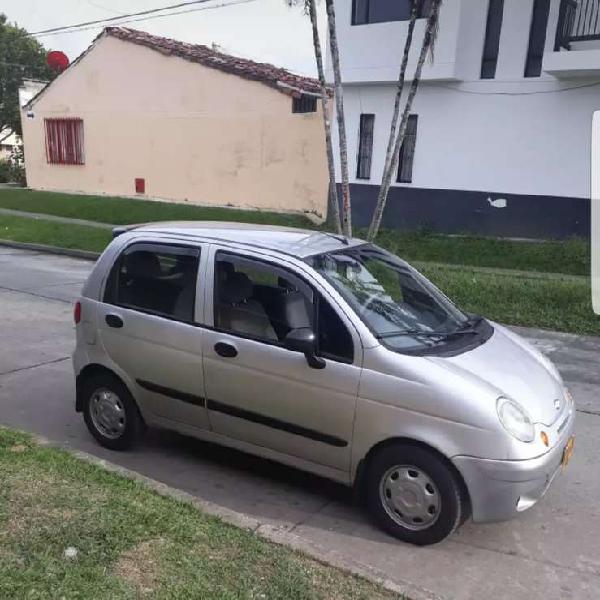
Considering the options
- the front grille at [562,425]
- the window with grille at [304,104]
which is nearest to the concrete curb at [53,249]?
the window with grille at [304,104]

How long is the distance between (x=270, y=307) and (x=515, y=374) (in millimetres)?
1515

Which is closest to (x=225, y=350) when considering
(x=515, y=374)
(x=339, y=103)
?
(x=515, y=374)

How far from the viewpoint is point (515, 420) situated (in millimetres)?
3252

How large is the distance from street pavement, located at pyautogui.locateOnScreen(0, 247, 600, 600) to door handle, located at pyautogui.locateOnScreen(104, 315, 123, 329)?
930 mm

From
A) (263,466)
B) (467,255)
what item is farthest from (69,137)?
(263,466)

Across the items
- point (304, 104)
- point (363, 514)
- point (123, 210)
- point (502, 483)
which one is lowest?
point (123, 210)

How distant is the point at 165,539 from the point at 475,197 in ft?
43.0

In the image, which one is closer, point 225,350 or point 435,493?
point 435,493

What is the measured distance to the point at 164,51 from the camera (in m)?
19.4

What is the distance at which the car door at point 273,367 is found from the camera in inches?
141

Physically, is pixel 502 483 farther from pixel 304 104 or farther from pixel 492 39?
pixel 304 104

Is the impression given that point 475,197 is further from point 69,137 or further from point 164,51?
point 69,137

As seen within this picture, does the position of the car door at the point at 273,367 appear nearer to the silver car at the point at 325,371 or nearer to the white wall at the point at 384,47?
the silver car at the point at 325,371

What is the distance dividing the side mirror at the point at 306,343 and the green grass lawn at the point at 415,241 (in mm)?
9785
